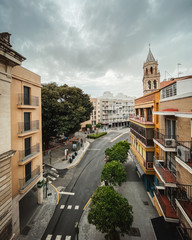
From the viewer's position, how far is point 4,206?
281 inches

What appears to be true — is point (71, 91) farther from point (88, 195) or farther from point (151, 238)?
point (151, 238)

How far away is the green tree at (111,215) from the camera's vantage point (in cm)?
732

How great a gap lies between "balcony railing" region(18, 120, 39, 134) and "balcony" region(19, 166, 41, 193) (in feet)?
12.9

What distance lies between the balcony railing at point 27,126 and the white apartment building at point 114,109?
175ft

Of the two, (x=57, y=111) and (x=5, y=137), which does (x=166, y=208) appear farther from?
(x=57, y=111)

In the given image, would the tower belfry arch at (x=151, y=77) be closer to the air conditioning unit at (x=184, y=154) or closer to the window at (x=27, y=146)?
the air conditioning unit at (x=184, y=154)

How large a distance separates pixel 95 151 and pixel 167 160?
19.3 metres

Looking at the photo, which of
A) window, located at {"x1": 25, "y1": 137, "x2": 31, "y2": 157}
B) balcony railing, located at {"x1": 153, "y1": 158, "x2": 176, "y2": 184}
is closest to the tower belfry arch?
balcony railing, located at {"x1": 153, "y1": 158, "x2": 176, "y2": 184}

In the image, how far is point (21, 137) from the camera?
9.57 meters

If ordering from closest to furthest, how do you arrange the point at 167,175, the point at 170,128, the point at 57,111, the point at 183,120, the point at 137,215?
the point at 183,120
the point at 167,175
the point at 170,128
the point at 137,215
the point at 57,111

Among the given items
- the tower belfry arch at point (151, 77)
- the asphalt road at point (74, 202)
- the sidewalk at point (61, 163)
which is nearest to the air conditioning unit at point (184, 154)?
the asphalt road at point (74, 202)

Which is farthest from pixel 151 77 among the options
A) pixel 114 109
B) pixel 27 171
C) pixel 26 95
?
pixel 114 109

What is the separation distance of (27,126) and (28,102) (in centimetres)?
222

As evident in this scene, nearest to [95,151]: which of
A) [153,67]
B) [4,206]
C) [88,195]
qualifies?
[88,195]
